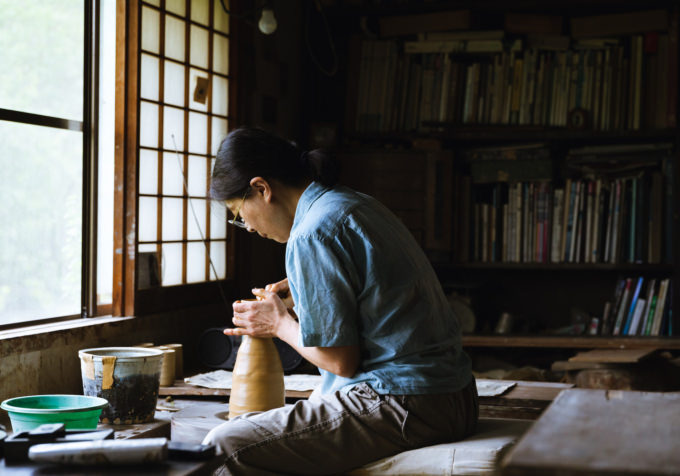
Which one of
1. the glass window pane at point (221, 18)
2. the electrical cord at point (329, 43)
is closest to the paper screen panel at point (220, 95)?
the glass window pane at point (221, 18)

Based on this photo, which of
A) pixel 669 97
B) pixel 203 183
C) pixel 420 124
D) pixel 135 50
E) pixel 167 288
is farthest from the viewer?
pixel 420 124

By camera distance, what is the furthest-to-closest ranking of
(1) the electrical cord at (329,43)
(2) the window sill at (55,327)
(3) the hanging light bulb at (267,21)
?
(1) the electrical cord at (329,43) → (3) the hanging light bulb at (267,21) → (2) the window sill at (55,327)

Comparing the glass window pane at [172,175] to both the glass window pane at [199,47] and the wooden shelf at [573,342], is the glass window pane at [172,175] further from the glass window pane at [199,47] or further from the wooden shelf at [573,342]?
the wooden shelf at [573,342]

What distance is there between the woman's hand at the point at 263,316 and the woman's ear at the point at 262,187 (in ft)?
0.93

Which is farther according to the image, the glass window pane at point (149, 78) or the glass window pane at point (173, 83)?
the glass window pane at point (173, 83)

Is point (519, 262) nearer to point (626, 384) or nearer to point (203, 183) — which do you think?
point (626, 384)

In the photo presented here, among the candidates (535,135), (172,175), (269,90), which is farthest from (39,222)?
(535,135)

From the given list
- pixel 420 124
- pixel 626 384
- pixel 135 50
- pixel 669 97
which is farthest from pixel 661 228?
pixel 135 50

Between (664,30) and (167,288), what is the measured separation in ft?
9.44

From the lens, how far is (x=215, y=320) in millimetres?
3979

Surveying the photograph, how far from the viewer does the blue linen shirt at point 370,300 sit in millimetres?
2117

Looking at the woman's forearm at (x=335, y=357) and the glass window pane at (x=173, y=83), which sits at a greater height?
the glass window pane at (x=173, y=83)

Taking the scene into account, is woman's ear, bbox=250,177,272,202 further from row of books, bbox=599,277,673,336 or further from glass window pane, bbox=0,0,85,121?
row of books, bbox=599,277,673,336

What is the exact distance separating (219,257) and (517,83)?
1870 mm
